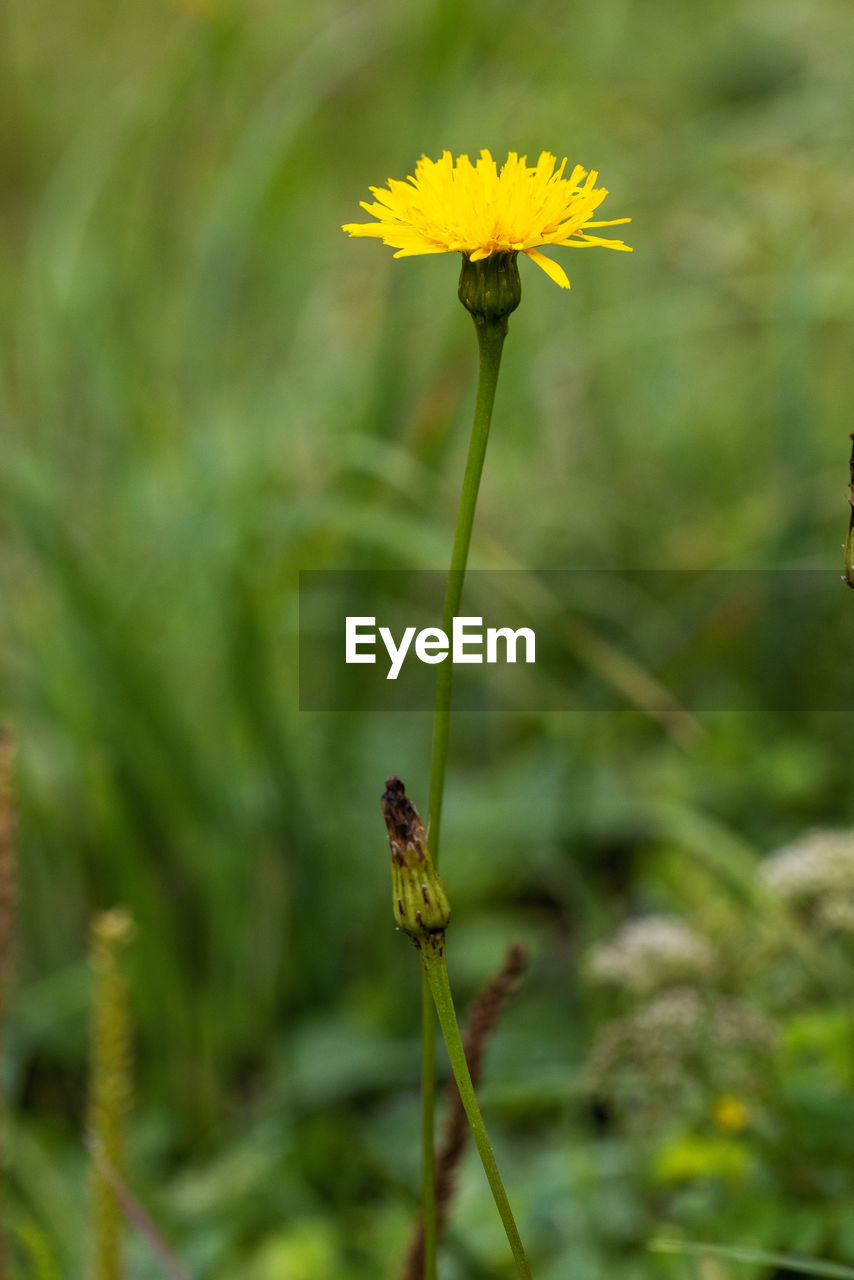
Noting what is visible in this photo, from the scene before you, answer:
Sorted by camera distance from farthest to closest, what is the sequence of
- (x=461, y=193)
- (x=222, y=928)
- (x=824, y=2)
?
(x=824, y=2), (x=222, y=928), (x=461, y=193)

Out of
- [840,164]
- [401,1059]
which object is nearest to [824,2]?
[840,164]

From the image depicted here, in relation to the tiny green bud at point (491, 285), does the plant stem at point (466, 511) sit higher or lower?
lower

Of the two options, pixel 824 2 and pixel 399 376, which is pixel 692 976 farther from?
pixel 824 2

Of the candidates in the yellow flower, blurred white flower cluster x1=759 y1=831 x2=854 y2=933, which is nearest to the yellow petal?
the yellow flower

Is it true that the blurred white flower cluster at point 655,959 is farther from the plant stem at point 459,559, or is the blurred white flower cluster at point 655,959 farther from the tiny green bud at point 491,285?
the tiny green bud at point 491,285

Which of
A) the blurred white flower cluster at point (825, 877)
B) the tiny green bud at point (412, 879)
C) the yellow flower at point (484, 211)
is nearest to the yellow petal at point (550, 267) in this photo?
the yellow flower at point (484, 211)
